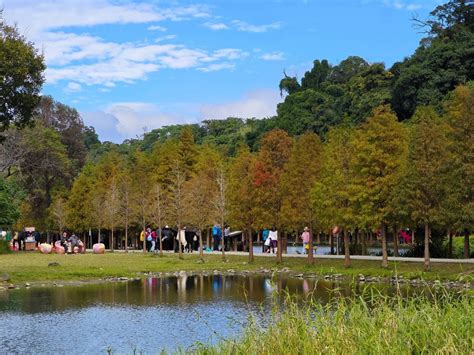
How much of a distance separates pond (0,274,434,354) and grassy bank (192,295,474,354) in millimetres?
770

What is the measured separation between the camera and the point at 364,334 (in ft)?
31.3

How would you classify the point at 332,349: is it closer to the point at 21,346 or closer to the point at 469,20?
the point at 21,346

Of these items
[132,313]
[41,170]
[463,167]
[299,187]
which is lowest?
[132,313]

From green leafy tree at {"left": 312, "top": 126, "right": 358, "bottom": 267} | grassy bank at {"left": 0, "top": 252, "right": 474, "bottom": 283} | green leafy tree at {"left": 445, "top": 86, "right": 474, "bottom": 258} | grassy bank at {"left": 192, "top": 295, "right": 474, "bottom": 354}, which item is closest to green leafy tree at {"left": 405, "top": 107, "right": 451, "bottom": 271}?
green leafy tree at {"left": 445, "top": 86, "right": 474, "bottom": 258}

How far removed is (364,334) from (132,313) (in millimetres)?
14619

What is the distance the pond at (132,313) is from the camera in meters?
17.3

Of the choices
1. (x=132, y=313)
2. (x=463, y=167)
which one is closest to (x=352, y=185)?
(x=463, y=167)

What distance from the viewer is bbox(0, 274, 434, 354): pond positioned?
1731 cm

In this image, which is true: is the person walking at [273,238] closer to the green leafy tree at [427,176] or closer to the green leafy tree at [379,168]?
the green leafy tree at [379,168]

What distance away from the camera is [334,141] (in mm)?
41094

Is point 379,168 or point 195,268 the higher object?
point 379,168

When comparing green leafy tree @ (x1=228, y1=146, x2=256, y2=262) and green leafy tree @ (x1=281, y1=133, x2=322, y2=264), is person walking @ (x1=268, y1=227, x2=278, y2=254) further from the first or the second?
green leafy tree @ (x1=281, y1=133, x2=322, y2=264)

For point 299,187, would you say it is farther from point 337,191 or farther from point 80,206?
point 80,206

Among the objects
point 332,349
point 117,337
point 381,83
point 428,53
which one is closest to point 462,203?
point 117,337
